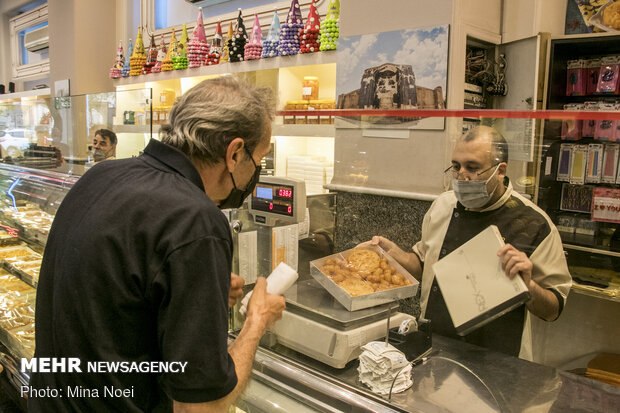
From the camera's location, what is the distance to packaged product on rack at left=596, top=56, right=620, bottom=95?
3.10m

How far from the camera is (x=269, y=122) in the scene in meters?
1.17

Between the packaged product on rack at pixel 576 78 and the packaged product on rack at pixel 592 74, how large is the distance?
0.09 feet

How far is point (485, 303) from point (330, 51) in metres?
2.82

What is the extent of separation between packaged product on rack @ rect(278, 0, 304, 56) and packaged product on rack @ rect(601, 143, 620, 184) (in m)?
2.99

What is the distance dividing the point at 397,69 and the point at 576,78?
1.32 metres

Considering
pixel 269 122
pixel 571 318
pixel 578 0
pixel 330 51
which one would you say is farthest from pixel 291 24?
pixel 571 318

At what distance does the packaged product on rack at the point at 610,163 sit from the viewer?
3.88 feet

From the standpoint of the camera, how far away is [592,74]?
10.5ft

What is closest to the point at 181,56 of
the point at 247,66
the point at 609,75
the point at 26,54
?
the point at 247,66

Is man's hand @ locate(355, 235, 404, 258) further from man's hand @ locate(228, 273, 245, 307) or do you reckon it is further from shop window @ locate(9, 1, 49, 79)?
shop window @ locate(9, 1, 49, 79)

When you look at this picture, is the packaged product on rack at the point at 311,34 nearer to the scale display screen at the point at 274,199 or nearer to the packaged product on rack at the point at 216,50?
the packaged product on rack at the point at 216,50

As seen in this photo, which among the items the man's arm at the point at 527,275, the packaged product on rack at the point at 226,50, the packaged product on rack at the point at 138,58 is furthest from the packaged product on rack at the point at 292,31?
the man's arm at the point at 527,275

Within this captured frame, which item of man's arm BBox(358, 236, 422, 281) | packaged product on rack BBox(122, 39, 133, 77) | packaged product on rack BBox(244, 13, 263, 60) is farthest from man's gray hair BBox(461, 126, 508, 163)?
packaged product on rack BBox(122, 39, 133, 77)

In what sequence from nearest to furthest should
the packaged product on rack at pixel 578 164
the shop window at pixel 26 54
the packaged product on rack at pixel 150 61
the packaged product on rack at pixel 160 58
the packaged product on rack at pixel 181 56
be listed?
the packaged product on rack at pixel 578 164, the packaged product on rack at pixel 181 56, the packaged product on rack at pixel 160 58, the packaged product on rack at pixel 150 61, the shop window at pixel 26 54
